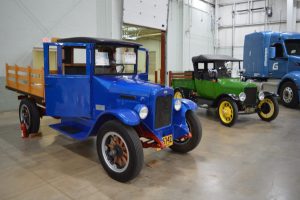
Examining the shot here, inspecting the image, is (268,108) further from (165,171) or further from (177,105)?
(165,171)

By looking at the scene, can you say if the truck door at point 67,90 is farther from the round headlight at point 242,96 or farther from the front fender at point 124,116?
the round headlight at point 242,96

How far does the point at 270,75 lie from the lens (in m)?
10.0

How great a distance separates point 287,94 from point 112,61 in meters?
7.13

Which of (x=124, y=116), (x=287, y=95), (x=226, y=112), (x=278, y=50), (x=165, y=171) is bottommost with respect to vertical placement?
(x=165, y=171)

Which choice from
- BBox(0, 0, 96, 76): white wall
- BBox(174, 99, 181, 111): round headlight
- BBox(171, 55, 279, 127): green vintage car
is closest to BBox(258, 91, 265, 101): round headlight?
BBox(171, 55, 279, 127): green vintage car

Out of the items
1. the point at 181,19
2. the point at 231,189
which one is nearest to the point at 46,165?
the point at 231,189

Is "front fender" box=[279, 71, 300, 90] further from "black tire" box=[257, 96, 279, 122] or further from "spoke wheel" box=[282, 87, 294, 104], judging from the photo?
"black tire" box=[257, 96, 279, 122]

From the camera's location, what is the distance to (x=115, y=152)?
3.24 metres

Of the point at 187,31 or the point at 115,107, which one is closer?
the point at 115,107

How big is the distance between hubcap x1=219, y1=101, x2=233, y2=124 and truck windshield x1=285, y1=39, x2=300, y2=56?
514 centimetres

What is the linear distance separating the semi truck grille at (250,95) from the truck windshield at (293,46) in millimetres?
4482

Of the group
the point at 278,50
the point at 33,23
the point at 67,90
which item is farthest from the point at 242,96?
the point at 33,23

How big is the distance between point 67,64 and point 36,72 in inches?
22.3

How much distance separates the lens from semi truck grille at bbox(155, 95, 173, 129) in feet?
11.2
